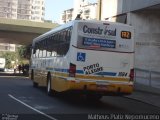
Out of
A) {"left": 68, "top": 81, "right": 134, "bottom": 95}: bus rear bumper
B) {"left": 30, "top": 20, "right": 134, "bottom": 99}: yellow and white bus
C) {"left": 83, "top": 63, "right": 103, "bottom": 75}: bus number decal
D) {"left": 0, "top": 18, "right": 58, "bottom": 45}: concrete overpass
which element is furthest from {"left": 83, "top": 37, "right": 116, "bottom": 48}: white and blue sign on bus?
{"left": 0, "top": 18, "right": 58, "bottom": 45}: concrete overpass

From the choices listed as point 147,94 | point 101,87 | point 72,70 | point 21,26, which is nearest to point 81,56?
point 72,70

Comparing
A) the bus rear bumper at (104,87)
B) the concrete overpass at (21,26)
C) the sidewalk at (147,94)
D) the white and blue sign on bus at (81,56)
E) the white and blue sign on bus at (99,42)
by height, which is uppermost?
the concrete overpass at (21,26)

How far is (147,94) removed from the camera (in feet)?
79.6

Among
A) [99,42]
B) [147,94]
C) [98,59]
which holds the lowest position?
[147,94]

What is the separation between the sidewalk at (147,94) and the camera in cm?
2070

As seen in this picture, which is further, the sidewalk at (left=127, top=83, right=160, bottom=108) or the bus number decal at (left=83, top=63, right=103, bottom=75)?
the sidewalk at (left=127, top=83, right=160, bottom=108)

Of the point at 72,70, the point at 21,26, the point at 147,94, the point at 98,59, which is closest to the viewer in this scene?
the point at 72,70

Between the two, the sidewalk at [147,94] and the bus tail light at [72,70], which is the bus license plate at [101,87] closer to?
the bus tail light at [72,70]

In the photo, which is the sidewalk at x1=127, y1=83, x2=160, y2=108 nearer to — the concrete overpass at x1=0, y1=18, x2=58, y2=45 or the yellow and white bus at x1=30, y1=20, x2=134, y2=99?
the yellow and white bus at x1=30, y1=20, x2=134, y2=99

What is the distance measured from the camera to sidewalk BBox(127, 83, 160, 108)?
20703 mm

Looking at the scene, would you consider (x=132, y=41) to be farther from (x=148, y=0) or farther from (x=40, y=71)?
(x=148, y=0)

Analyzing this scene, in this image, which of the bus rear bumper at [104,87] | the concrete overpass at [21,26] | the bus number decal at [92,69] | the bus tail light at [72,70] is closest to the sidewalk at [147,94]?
the bus rear bumper at [104,87]

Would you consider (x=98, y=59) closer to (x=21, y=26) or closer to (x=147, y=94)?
(x=147, y=94)

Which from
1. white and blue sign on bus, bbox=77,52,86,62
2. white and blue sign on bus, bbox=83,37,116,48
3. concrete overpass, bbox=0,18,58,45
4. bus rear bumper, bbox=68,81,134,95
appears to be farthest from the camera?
concrete overpass, bbox=0,18,58,45
